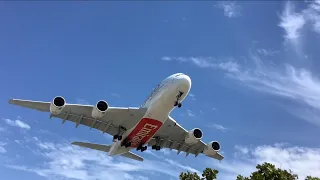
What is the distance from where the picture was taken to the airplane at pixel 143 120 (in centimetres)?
2956

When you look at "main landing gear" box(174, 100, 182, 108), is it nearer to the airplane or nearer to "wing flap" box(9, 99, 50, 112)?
the airplane

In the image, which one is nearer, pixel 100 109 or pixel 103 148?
pixel 100 109

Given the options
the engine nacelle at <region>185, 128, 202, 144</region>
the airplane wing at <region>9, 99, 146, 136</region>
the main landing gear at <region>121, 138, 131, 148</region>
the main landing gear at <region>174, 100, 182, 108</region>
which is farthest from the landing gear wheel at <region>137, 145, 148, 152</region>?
the main landing gear at <region>174, 100, 182, 108</region>

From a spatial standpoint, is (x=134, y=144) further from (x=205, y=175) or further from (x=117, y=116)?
(x=205, y=175)

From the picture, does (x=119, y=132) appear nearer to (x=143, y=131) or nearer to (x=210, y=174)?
(x=143, y=131)

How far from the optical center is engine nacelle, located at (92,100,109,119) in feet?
99.8

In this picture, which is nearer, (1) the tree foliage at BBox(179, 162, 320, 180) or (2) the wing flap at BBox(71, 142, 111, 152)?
(1) the tree foliage at BBox(179, 162, 320, 180)

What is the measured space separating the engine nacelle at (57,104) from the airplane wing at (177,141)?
35.3 feet

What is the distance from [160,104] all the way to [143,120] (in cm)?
243

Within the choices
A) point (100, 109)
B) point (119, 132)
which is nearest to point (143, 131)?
point (119, 132)

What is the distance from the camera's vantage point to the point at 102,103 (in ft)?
101

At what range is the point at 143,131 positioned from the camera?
32656mm

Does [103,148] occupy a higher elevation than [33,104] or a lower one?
higher

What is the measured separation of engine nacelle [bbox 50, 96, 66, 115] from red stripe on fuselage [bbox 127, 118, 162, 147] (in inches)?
270
